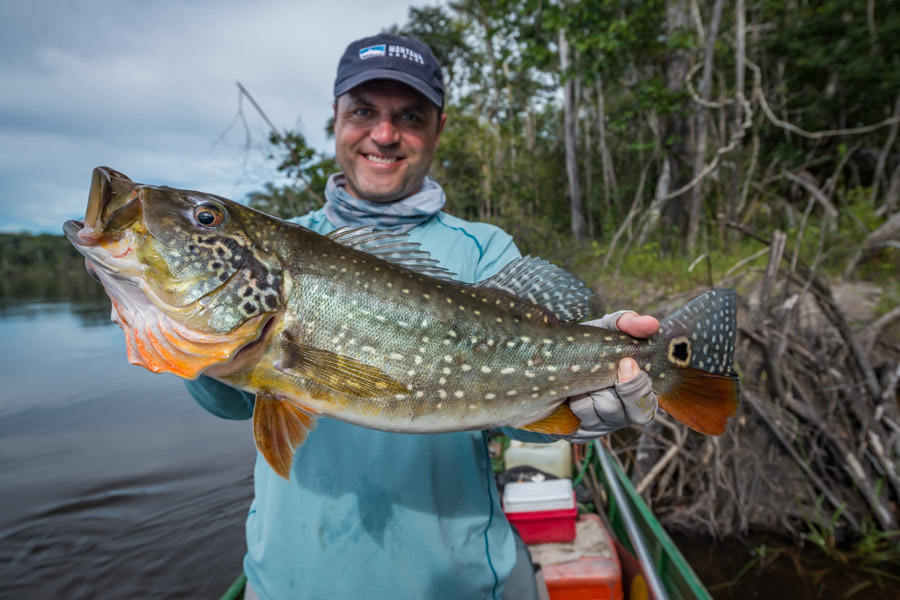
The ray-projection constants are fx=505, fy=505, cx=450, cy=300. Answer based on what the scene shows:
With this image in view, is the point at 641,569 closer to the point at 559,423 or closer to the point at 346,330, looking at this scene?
the point at 559,423

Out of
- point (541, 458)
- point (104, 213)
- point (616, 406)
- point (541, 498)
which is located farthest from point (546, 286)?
point (541, 458)

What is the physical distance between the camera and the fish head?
163cm

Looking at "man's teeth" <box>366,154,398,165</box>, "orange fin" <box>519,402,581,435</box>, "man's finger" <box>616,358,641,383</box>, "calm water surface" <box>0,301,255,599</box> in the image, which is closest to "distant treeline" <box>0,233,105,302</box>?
"calm water surface" <box>0,301,255,599</box>

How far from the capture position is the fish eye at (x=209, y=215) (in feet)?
5.80

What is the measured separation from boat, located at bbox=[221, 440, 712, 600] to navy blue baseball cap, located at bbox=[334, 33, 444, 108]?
314cm

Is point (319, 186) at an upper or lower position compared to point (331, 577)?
upper

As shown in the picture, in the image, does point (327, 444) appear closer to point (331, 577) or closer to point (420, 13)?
point (331, 577)

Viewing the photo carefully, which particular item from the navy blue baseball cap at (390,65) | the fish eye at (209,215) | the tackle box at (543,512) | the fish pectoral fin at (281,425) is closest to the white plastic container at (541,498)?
the tackle box at (543,512)

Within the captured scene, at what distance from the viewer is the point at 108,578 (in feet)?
21.5

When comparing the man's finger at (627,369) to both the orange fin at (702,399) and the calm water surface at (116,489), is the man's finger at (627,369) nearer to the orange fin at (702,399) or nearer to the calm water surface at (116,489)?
the orange fin at (702,399)

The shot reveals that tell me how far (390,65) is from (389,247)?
1139 mm

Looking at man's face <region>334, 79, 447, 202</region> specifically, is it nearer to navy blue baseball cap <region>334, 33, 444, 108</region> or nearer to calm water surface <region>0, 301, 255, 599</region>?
navy blue baseball cap <region>334, 33, 444, 108</region>

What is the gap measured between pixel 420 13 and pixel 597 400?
28527 millimetres

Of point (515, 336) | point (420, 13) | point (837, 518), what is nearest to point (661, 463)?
point (837, 518)
